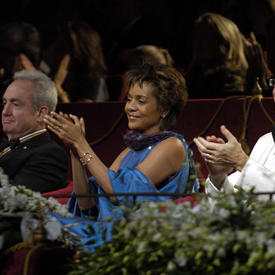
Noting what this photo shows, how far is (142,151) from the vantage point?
3215mm

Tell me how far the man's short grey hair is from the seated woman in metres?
0.54

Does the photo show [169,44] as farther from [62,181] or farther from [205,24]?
[62,181]

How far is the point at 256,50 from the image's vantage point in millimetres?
4320

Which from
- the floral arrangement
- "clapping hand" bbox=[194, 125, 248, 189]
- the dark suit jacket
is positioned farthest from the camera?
the dark suit jacket

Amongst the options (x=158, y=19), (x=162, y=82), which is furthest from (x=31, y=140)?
(x=158, y=19)

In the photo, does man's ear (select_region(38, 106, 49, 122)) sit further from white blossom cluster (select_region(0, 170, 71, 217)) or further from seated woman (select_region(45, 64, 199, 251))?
white blossom cluster (select_region(0, 170, 71, 217))

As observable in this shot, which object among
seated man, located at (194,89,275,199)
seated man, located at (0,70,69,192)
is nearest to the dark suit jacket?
seated man, located at (0,70,69,192)

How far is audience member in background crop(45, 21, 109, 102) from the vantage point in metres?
5.03

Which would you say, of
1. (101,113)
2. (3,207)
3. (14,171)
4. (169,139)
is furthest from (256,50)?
(3,207)

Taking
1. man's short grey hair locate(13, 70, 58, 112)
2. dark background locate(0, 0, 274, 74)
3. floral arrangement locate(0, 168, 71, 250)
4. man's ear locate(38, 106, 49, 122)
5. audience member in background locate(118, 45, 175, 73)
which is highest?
dark background locate(0, 0, 274, 74)

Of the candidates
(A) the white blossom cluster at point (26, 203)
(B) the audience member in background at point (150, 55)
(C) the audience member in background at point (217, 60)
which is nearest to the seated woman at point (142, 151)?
(A) the white blossom cluster at point (26, 203)

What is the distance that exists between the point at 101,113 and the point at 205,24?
95 centimetres

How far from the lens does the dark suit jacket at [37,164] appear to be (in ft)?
11.0

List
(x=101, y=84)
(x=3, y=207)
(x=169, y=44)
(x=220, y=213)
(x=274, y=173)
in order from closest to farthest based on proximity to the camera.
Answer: (x=220, y=213) → (x=3, y=207) → (x=274, y=173) → (x=101, y=84) → (x=169, y=44)
